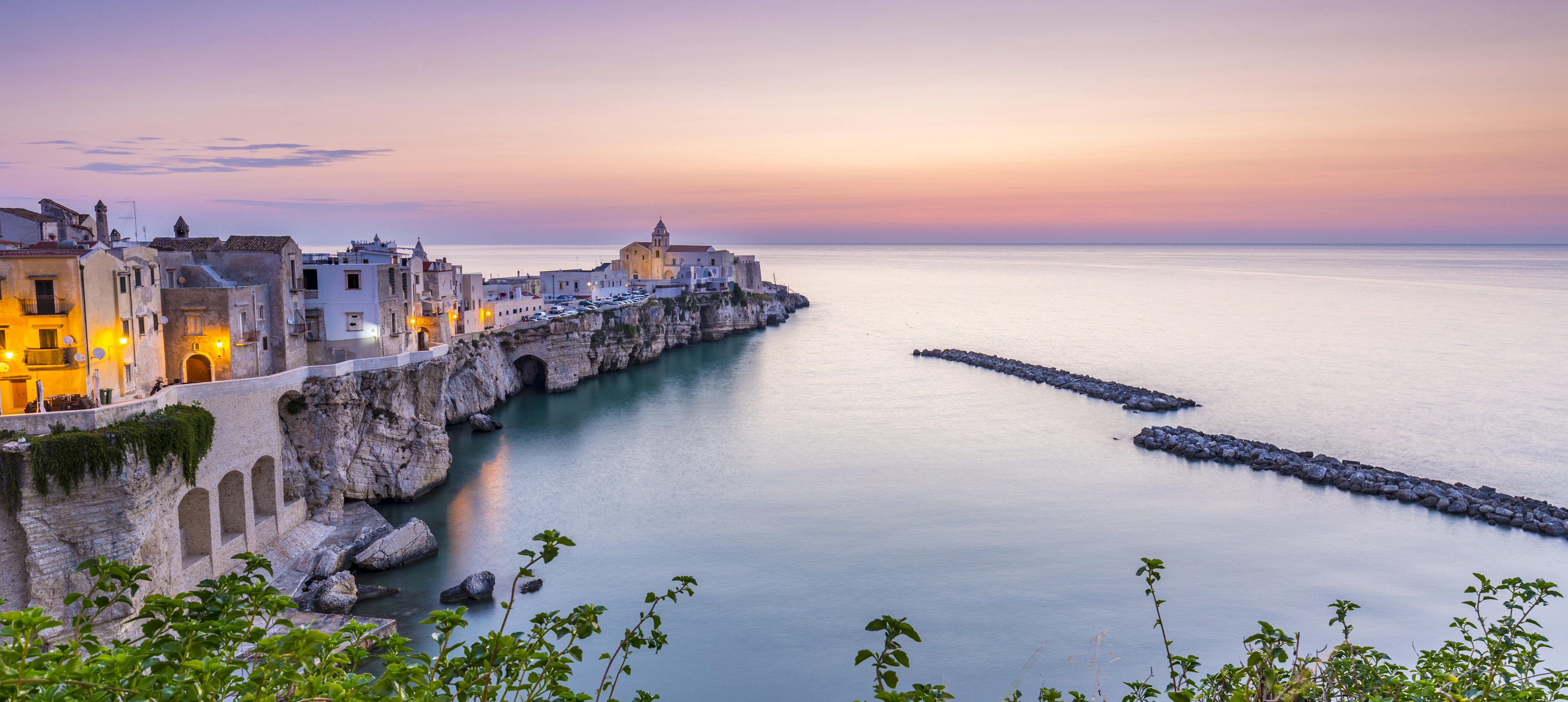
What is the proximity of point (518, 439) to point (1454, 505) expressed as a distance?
28180 millimetres

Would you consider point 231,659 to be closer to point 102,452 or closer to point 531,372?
point 102,452

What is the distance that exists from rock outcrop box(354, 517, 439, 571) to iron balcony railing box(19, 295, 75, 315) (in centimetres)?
700

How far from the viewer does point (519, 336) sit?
124ft

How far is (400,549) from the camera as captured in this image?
1823 cm

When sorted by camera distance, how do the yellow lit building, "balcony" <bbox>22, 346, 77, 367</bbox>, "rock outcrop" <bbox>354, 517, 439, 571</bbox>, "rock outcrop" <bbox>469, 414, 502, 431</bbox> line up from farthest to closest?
"rock outcrop" <bbox>469, 414, 502, 431</bbox> < "rock outcrop" <bbox>354, 517, 439, 571</bbox> < "balcony" <bbox>22, 346, 77, 367</bbox> < the yellow lit building

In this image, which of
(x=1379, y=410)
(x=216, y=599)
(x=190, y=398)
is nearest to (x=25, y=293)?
(x=190, y=398)

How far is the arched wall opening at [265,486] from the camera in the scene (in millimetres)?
18719

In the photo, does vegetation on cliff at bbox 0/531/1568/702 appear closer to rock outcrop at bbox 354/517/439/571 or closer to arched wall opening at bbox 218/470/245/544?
rock outcrop at bbox 354/517/439/571

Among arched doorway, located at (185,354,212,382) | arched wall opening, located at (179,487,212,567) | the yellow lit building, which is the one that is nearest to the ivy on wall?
arched wall opening, located at (179,487,212,567)

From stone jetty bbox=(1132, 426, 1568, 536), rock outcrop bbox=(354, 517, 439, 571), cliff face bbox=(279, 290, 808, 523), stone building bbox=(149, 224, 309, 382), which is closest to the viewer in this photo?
rock outcrop bbox=(354, 517, 439, 571)

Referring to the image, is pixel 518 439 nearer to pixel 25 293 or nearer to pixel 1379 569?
pixel 25 293

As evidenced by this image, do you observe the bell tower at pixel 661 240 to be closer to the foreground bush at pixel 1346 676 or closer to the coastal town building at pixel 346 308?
the coastal town building at pixel 346 308

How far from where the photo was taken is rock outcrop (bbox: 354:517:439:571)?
58.3 feet

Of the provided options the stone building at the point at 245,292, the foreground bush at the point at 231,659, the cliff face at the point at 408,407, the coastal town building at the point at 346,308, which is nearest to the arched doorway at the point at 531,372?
the cliff face at the point at 408,407
